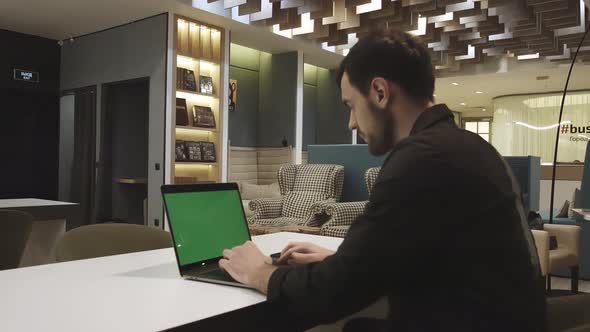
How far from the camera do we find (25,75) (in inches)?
294

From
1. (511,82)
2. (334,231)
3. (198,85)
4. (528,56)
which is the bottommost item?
(334,231)

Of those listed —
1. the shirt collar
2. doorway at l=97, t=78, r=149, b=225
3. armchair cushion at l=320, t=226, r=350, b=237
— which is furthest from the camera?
doorway at l=97, t=78, r=149, b=225

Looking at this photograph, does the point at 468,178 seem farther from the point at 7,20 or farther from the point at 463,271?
the point at 7,20

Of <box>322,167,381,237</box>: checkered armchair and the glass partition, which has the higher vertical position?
the glass partition

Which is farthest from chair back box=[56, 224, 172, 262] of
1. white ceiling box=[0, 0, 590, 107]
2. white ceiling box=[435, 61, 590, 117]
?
white ceiling box=[435, 61, 590, 117]

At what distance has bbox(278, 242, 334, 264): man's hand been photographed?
4.24 ft

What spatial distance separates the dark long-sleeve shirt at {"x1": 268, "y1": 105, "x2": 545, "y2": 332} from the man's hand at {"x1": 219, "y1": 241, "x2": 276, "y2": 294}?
0.69 feet

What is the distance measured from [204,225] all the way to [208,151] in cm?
587

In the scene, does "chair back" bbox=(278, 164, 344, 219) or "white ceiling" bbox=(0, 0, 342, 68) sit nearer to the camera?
"chair back" bbox=(278, 164, 344, 219)

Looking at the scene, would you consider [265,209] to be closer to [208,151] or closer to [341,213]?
[341,213]

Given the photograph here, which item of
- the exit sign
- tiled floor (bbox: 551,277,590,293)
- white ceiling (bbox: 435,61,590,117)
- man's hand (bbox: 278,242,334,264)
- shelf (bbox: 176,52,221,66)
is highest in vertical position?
white ceiling (bbox: 435,61,590,117)

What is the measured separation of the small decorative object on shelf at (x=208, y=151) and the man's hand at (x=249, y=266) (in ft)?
19.5

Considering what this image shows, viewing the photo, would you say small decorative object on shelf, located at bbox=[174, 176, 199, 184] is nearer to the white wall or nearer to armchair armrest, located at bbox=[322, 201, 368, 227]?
armchair armrest, located at bbox=[322, 201, 368, 227]

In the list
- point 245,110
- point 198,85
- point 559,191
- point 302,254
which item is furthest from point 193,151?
point 302,254
